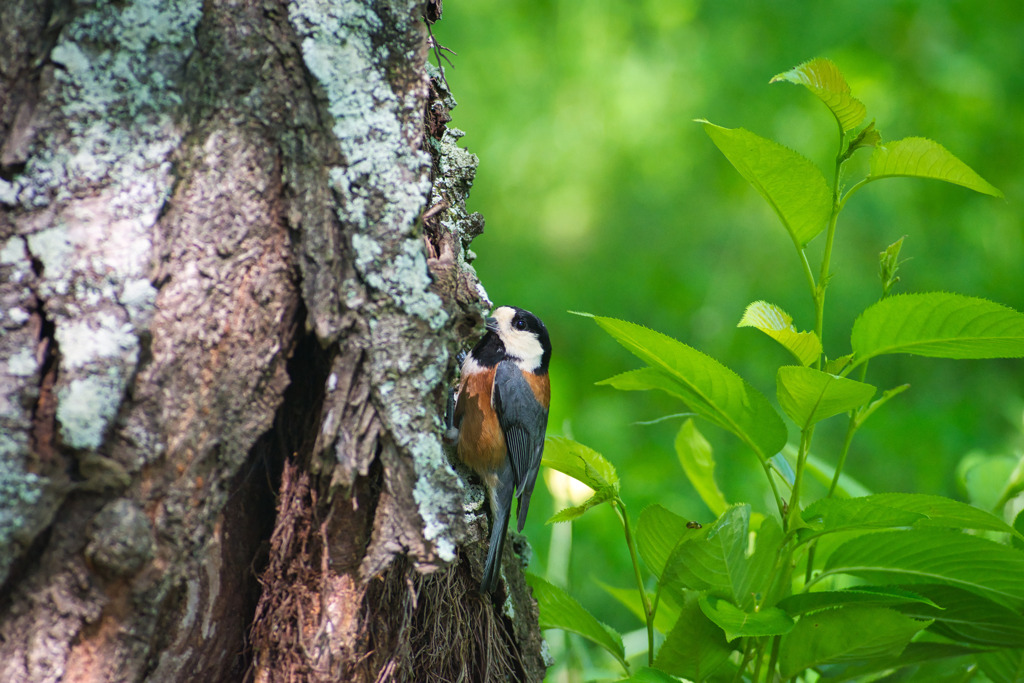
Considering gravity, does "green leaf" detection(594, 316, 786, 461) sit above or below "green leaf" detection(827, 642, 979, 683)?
above

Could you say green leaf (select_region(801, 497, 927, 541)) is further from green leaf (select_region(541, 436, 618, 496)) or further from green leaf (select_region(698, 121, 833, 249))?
green leaf (select_region(698, 121, 833, 249))

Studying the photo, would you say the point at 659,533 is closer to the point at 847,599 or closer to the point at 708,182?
the point at 847,599

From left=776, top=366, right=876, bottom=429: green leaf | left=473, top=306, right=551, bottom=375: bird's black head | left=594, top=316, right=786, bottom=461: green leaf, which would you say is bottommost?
left=776, top=366, right=876, bottom=429: green leaf

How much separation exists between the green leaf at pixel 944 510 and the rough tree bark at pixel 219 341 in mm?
883

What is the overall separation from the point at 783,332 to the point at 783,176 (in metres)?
0.31

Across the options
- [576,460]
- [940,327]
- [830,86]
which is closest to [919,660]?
[940,327]

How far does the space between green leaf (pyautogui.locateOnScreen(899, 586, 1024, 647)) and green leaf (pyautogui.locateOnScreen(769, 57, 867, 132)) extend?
0.99m

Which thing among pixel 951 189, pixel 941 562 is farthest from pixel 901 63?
pixel 941 562

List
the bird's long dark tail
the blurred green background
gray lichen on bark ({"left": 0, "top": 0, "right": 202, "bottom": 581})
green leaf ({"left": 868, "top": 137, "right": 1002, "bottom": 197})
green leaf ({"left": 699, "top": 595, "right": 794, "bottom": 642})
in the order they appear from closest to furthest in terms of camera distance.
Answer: gray lichen on bark ({"left": 0, "top": 0, "right": 202, "bottom": 581}) < green leaf ({"left": 699, "top": 595, "right": 794, "bottom": 642}) < green leaf ({"left": 868, "top": 137, "right": 1002, "bottom": 197}) < the bird's long dark tail < the blurred green background

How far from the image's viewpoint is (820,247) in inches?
212

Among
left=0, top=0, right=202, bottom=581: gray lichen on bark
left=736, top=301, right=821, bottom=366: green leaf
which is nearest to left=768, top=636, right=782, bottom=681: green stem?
left=736, top=301, right=821, bottom=366: green leaf

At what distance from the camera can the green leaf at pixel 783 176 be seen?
62.1 inches

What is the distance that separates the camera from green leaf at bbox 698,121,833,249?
5.18 feet

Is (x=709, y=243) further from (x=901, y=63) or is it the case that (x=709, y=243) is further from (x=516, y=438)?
(x=516, y=438)
